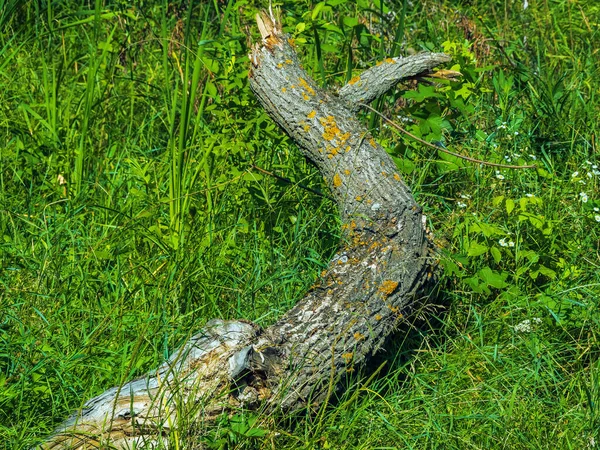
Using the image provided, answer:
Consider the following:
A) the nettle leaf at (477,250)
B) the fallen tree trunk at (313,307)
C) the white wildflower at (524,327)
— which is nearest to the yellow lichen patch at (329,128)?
the fallen tree trunk at (313,307)

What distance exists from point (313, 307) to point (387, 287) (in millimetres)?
265

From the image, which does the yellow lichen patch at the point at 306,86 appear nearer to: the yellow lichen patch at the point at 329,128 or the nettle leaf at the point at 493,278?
the yellow lichen patch at the point at 329,128

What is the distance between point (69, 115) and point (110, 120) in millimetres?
232

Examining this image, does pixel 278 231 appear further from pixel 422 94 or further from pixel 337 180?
pixel 422 94

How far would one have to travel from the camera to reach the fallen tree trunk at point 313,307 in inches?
103

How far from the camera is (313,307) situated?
3.06m

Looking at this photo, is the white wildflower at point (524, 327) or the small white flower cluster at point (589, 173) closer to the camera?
the white wildflower at point (524, 327)

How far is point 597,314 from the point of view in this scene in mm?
3260

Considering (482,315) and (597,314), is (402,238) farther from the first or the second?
(597,314)

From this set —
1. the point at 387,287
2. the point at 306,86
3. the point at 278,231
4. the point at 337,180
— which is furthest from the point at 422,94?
the point at 387,287

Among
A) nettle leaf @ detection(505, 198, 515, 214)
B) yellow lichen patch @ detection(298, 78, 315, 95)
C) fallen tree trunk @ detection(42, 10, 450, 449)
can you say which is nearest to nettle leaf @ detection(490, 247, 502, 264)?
nettle leaf @ detection(505, 198, 515, 214)

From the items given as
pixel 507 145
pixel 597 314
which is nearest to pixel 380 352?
pixel 597 314

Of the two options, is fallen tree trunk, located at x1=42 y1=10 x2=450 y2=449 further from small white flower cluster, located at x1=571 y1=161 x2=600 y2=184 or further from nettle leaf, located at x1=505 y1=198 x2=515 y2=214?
small white flower cluster, located at x1=571 y1=161 x2=600 y2=184

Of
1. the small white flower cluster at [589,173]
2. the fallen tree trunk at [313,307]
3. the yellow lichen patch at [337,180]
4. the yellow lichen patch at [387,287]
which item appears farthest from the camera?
the small white flower cluster at [589,173]
